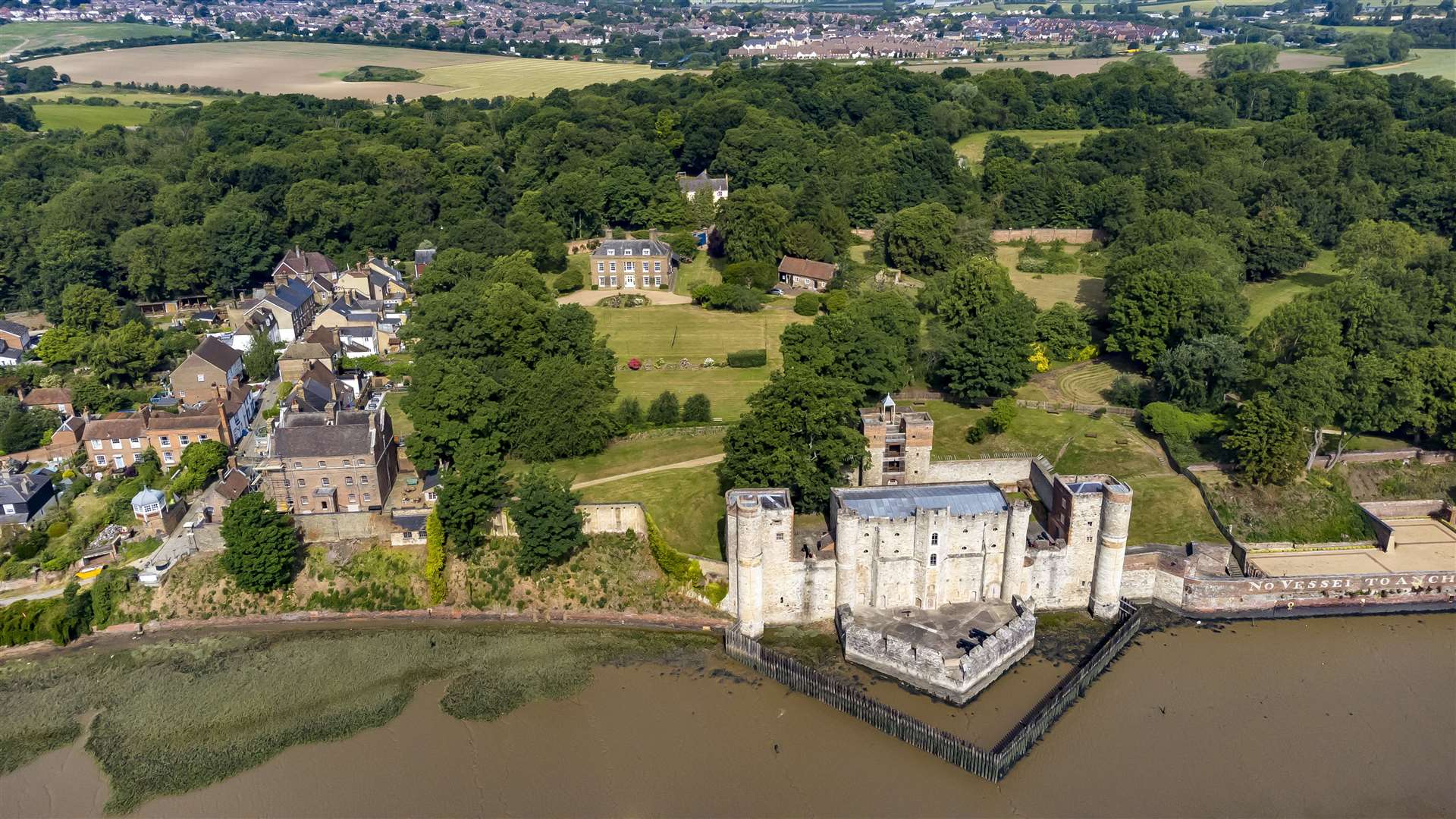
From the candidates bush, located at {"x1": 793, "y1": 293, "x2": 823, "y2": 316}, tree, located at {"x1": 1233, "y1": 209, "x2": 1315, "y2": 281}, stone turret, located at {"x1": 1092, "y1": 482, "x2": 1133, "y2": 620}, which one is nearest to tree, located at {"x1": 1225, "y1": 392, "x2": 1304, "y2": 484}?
stone turret, located at {"x1": 1092, "y1": 482, "x2": 1133, "y2": 620}

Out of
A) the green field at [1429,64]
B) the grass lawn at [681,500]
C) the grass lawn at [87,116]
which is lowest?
the grass lawn at [681,500]

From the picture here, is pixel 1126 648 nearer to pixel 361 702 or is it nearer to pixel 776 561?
pixel 776 561

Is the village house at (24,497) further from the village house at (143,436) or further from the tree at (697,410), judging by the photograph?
the tree at (697,410)

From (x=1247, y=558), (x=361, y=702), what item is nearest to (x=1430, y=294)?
(x=1247, y=558)

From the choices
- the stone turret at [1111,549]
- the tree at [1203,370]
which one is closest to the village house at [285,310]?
the stone turret at [1111,549]

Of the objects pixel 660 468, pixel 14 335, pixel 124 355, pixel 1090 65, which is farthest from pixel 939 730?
pixel 1090 65

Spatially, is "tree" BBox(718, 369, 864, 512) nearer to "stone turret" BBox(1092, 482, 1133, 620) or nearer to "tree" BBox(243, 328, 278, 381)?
"stone turret" BBox(1092, 482, 1133, 620)
